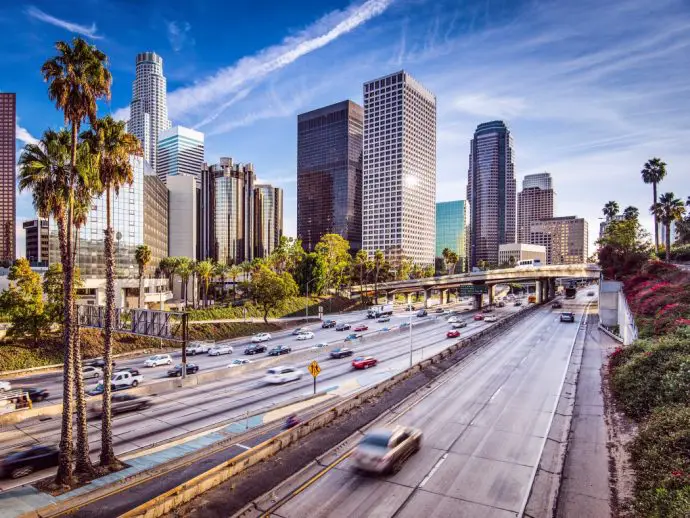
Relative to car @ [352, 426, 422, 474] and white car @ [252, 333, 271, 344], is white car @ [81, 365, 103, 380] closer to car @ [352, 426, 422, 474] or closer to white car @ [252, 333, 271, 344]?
white car @ [252, 333, 271, 344]

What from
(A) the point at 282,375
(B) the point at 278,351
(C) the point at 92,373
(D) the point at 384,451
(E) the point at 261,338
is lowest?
(E) the point at 261,338

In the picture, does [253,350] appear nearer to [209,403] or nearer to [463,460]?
[209,403]

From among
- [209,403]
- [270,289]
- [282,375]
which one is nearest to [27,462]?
[209,403]

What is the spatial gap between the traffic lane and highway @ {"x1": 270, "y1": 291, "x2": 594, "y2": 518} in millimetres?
37

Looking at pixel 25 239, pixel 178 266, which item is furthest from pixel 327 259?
pixel 25 239

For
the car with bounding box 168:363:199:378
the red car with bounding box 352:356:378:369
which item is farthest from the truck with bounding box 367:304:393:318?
the car with bounding box 168:363:199:378

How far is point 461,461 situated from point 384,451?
13.7 feet

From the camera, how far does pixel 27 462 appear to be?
21.2 meters

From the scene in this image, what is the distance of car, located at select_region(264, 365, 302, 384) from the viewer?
1549 inches

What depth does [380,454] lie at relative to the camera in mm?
17703

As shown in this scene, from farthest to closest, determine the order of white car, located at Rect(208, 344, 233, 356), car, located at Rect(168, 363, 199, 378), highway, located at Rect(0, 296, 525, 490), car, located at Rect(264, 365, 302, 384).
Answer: white car, located at Rect(208, 344, 233, 356), car, located at Rect(168, 363, 199, 378), car, located at Rect(264, 365, 302, 384), highway, located at Rect(0, 296, 525, 490)

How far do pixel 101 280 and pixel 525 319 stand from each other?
84.7 m

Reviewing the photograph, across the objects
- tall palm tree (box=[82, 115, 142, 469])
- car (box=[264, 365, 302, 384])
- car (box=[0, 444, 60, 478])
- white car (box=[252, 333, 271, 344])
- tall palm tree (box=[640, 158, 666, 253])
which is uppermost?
tall palm tree (box=[640, 158, 666, 253])

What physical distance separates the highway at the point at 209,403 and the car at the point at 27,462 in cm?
42
